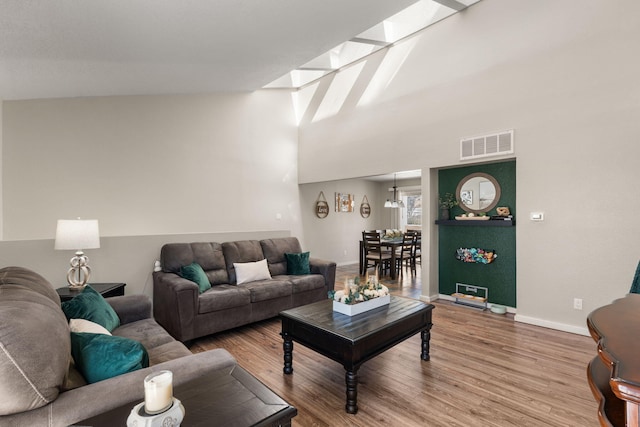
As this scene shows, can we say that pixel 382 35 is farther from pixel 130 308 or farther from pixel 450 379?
pixel 130 308

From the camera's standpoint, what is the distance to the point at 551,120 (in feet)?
11.6

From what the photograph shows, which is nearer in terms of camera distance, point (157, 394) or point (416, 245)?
point (157, 394)

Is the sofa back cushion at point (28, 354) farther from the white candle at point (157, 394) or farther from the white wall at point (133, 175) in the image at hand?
the white wall at point (133, 175)

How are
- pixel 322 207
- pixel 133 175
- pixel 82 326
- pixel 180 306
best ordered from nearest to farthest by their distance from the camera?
pixel 82 326, pixel 180 306, pixel 133 175, pixel 322 207

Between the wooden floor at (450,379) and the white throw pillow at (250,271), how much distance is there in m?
0.64

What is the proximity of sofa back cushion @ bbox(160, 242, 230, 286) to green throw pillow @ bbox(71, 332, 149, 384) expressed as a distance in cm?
239

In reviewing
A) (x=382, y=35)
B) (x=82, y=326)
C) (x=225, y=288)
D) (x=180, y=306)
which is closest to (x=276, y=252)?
(x=225, y=288)

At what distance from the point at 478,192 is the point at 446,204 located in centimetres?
47

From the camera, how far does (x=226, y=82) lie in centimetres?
473

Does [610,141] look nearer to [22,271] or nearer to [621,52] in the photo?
[621,52]

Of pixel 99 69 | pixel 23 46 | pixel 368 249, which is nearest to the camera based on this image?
pixel 23 46

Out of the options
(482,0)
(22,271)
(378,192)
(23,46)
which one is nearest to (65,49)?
(23,46)

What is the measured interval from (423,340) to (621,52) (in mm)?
3485

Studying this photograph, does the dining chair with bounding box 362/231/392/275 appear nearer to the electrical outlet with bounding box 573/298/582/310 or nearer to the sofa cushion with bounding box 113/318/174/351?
the electrical outlet with bounding box 573/298/582/310
